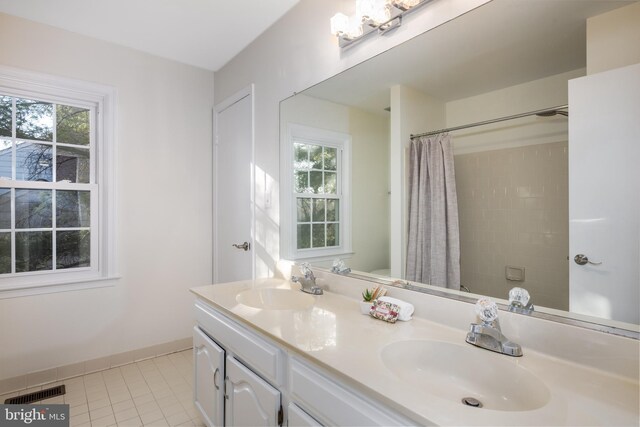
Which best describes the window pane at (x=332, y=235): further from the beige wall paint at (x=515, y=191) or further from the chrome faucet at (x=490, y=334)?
the chrome faucet at (x=490, y=334)

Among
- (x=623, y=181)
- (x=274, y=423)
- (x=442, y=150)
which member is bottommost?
(x=274, y=423)

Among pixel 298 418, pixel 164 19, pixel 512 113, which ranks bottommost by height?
pixel 298 418

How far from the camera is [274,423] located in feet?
3.67

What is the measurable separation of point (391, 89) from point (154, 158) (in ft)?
7.00

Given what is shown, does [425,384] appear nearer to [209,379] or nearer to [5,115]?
[209,379]

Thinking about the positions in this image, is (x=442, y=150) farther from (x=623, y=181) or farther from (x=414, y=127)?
(x=623, y=181)

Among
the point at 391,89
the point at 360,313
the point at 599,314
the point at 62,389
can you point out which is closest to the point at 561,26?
the point at 391,89

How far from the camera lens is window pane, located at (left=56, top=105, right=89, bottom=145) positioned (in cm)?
237

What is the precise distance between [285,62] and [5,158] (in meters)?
2.03

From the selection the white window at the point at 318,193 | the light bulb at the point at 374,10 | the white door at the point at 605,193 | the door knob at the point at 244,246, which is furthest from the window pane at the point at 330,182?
the white door at the point at 605,193

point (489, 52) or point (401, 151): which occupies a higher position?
point (489, 52)

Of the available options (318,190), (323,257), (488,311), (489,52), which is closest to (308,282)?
(323,257)

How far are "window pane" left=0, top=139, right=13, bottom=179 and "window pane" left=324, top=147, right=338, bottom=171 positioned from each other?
220cm

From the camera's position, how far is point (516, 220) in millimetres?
1035
